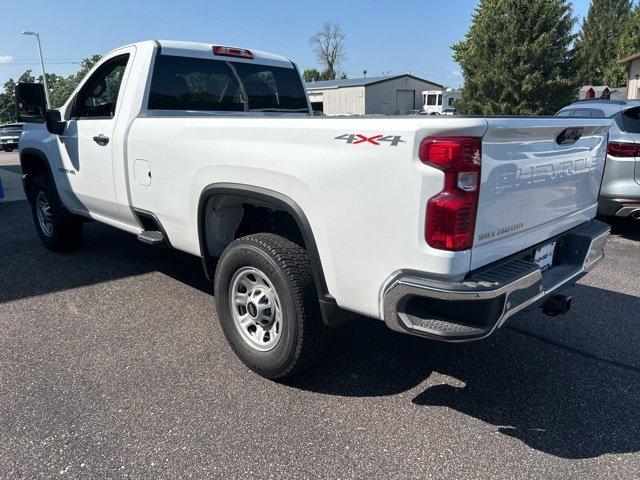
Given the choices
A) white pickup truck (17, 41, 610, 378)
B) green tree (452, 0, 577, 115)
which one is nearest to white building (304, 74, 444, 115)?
green tree (452, 0, 577, 115)

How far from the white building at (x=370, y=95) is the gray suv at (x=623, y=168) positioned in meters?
40.8

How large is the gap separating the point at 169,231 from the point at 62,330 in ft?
3.71

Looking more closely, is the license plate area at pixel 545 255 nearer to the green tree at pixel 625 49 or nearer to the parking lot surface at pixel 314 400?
the parking lot surface at pixel 314 400

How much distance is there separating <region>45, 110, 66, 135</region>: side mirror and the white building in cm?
4208

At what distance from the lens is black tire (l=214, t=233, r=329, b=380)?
2.82 metres

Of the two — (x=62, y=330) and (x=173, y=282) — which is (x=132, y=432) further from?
(x=173, y=282)

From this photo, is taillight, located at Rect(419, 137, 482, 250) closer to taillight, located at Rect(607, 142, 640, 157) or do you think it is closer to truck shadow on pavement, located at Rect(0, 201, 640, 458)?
truck shadow on pavement, located at Rect(0, 201, 640, 458)

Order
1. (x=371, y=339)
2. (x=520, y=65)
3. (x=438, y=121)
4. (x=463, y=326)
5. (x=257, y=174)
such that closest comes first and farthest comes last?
(x=438, y=121) → (x=463, y=326) → (x=257, y=174) → (x=371, y=339) → (x=520, y=65)

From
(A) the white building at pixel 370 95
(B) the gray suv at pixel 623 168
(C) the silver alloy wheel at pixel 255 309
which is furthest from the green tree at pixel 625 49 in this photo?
(C) the silver alloy wheel at pixel 255 309

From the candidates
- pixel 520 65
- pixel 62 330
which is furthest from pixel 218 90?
pixel 520 65

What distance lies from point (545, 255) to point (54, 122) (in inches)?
174

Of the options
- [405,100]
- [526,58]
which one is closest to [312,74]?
[405,100]

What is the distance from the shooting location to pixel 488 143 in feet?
7.53

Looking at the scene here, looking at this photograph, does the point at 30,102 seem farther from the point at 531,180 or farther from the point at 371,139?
the point at 531,180
